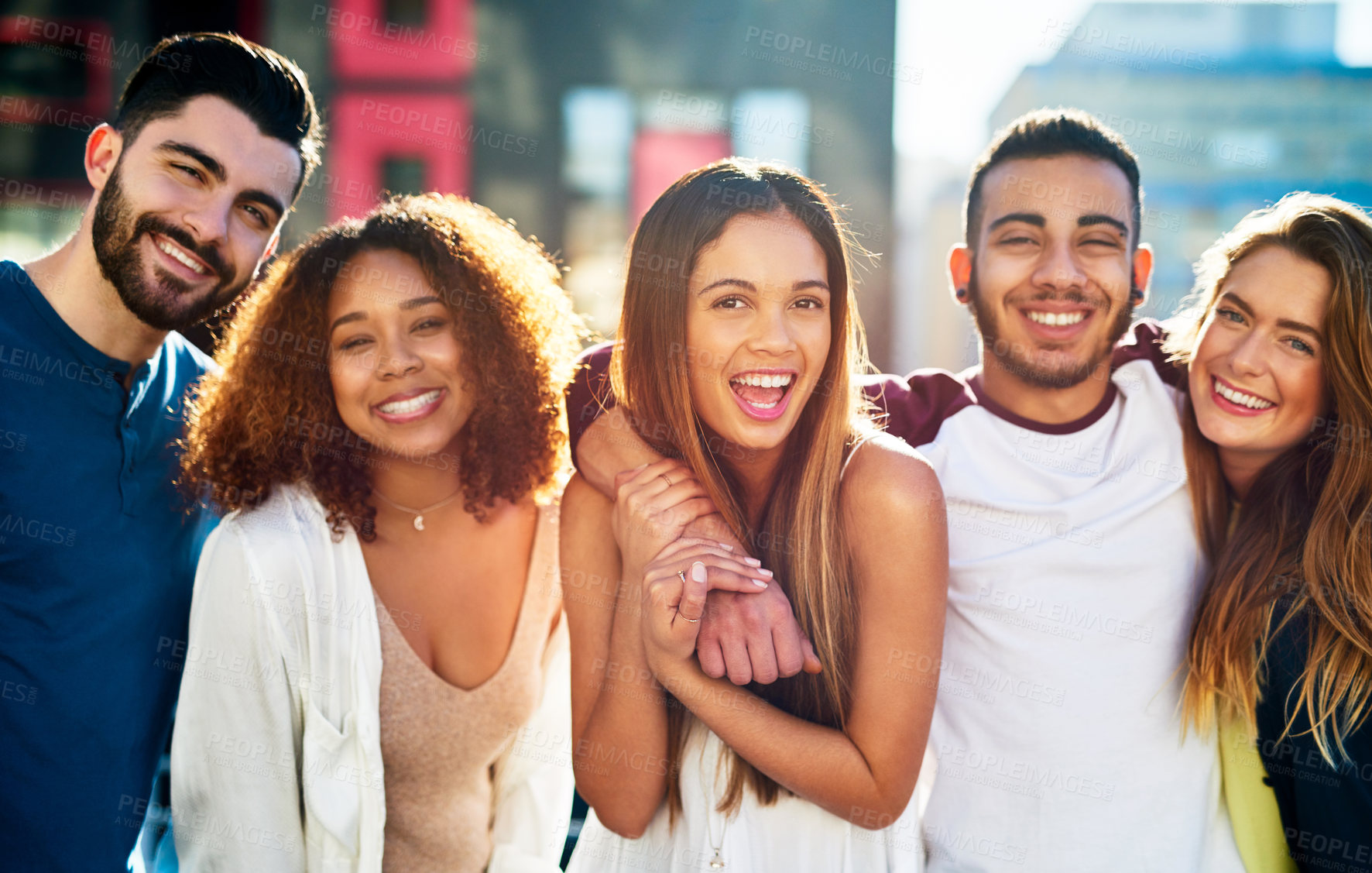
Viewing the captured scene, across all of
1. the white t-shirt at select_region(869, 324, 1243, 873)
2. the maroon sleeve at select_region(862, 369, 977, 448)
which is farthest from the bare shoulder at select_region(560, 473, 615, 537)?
the white t-shirt at select_region(869, 324, 1243, 873)

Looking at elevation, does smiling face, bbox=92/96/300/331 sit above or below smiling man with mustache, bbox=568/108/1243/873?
above

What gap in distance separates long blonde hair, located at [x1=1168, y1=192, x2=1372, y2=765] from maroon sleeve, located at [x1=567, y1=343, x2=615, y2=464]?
1576mm

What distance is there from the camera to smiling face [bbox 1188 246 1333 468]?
2131mm

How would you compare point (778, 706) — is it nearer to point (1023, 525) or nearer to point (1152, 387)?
point (1023, 525)

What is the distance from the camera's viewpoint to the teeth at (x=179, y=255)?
233 centimetres

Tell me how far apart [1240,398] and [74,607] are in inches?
117

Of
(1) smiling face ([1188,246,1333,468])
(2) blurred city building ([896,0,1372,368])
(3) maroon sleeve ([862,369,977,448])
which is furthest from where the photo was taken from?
(2) blurred city building ([896,0,1372,368])

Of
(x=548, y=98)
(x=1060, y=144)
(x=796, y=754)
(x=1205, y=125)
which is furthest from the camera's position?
(x=1205, y=125)

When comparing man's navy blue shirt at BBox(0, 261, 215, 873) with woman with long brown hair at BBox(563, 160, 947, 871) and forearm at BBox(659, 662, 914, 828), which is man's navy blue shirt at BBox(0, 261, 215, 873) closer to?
woman with long brown hair at BBox(563, 160, 947, 871)

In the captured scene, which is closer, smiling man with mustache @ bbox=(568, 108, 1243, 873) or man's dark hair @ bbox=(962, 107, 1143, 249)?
smiling man with mustache @ bbox=(568, 108, 1243, 873)

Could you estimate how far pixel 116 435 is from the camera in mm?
2229

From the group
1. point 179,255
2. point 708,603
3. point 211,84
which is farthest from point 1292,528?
point 211,84

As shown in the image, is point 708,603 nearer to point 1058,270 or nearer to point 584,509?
point 584,509

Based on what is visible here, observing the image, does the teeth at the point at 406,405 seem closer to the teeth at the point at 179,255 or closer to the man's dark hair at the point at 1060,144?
the teeth at the point at 179,255
